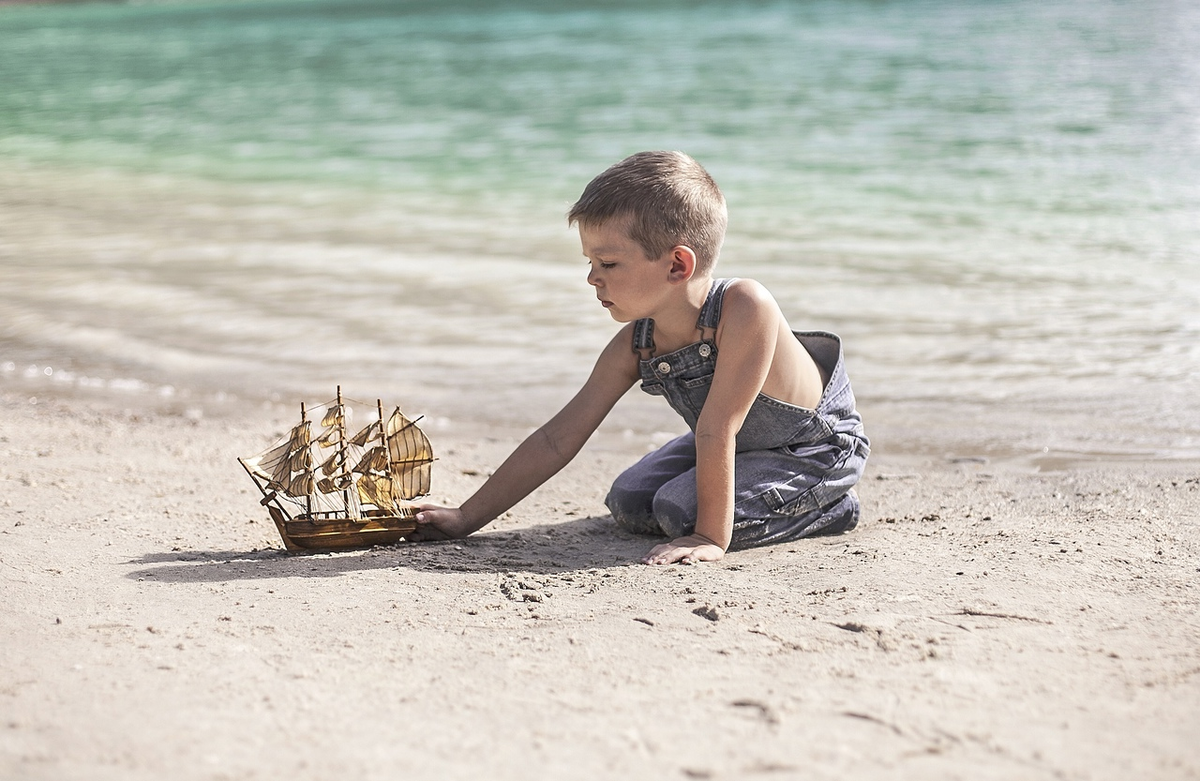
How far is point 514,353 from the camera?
4.85 meters

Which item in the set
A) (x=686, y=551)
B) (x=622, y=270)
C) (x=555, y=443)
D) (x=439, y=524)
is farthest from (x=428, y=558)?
(x=622, y=270)

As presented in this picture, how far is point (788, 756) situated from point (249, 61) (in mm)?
22586

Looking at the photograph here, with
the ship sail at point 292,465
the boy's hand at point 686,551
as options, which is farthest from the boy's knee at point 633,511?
the ship sail at point 292,465

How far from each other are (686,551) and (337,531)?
820 millimetres

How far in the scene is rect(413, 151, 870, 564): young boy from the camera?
107 inches

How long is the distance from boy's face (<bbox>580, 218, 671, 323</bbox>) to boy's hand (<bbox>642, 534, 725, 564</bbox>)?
547mm

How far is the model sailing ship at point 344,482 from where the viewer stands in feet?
8.64

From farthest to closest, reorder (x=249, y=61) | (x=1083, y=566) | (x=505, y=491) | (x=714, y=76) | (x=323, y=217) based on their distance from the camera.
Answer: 1. (x=249, y=61)
2. (x=714, y=76)
3. (x=323, y=217)
4. (x=505, y=491)
5. (x=1083, y=566)

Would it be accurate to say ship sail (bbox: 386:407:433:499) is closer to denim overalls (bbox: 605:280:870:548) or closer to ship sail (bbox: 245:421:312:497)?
ship sail (bbox: 245:421:312:497)

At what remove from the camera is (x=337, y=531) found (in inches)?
107

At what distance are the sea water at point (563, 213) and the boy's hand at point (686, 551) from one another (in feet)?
4.91

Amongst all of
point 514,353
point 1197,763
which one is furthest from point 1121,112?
point 1197,763

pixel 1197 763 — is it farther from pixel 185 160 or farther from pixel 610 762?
pixel 185 160

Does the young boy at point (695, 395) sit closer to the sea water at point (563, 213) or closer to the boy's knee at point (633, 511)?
the boy's knee at point (633, 511)
